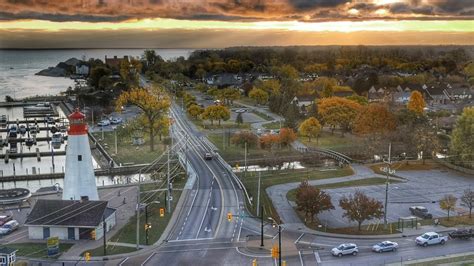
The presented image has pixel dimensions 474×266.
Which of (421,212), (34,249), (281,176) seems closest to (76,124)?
(34,249)

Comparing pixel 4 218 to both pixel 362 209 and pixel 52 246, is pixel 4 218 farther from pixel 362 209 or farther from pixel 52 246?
pixel 362 209

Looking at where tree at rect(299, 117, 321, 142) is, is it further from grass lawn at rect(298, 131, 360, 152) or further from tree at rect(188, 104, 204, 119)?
tree at rect(188, 104, 204, 119)

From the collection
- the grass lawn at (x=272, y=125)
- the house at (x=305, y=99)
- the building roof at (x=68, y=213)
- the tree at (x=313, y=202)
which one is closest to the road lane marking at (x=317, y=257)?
the tree at (x=313, y=202)

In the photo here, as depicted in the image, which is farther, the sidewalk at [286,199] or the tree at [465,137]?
the tree at [465,137]

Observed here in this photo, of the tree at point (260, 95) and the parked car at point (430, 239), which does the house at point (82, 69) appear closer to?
the tree at point (260, 95)

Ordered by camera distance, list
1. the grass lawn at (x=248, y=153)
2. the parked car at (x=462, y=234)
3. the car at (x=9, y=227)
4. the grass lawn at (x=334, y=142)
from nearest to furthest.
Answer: the parked car at (x=462, y=234) < the car at (x=9, y=227) < the grass lawn at (x=248, y=153) < the grass lawn at (x=334, y=142)

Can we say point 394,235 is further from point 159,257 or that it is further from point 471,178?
point 471,178
